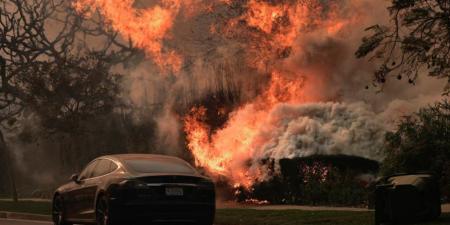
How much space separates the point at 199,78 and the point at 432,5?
57.1ft

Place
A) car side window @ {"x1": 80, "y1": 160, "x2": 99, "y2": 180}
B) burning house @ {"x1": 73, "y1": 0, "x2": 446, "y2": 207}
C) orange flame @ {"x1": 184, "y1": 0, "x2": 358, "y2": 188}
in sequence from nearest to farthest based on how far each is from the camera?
car side window @ {"x1": 80, "y1": 160, "x2": 99, "y2": 180} < burning house @ {"x1": 73, "y1": 0, "x2": 446, "y2": 207} < orange flame @ {"x1": 184, "y1": 0, "x2": 358, "y2": 188}

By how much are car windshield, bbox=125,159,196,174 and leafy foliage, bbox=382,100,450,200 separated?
7.49 m

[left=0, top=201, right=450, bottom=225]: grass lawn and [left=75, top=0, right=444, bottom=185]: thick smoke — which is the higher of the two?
[left=75, top=0, right=444, bottom=185]: thick smoke

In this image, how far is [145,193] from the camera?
1272 cm

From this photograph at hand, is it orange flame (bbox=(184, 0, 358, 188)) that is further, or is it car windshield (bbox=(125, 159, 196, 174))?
orange flame (bbox=(184, 0, 358, 188))

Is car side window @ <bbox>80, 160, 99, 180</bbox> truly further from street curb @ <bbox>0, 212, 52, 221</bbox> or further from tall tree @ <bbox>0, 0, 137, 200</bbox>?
tall tree @ <bbox>0, 0, 137, 200</bbox>

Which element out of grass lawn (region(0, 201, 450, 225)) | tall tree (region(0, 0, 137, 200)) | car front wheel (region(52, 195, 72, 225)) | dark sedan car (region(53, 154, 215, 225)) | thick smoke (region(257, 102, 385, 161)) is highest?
tall tree (region(0, 0, 137, 200))

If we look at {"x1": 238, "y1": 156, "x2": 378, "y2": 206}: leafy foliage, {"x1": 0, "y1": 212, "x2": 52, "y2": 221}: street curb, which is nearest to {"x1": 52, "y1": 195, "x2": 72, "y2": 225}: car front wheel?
{"x1": 0, "y1": 212, "x2": 52, "y2": 221}: street curb

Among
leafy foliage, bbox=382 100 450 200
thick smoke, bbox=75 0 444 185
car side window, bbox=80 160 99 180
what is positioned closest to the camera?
car side window, bbox=80 160 99 180

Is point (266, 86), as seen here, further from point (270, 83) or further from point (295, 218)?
point (295, 218)

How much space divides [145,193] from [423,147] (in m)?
9.02

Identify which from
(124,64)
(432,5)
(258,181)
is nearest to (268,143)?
(258,181)

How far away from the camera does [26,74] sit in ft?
107

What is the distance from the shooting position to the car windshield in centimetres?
1324
